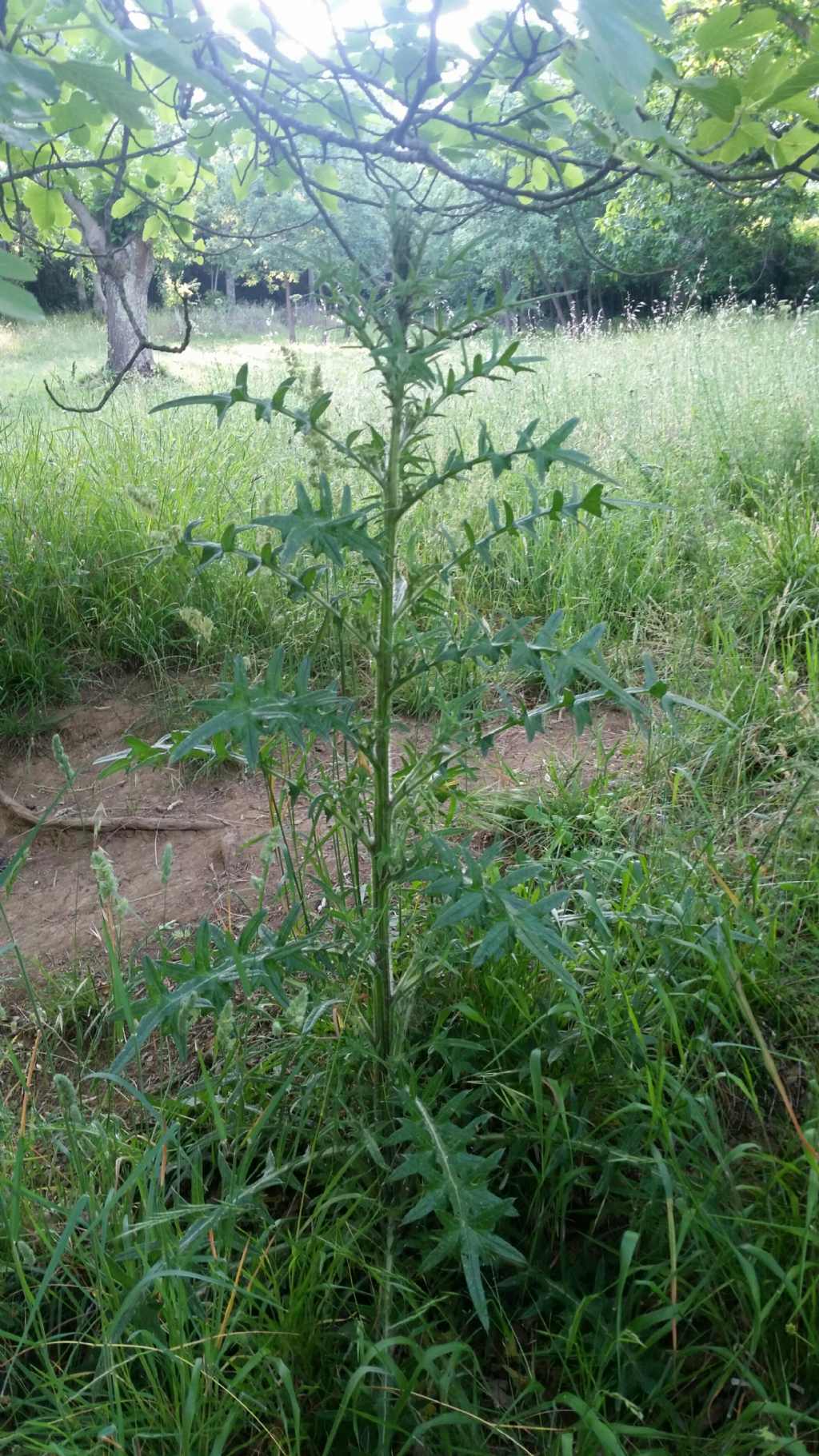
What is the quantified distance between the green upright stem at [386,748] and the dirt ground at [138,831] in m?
0.78

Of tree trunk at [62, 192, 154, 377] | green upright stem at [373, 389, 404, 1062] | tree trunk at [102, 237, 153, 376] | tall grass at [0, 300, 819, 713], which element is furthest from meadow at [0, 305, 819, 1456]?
tree trunk at [102, 237, 153, 376]

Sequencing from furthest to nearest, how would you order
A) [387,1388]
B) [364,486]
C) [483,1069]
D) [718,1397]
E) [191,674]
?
[364,486]
[191,674]
[483,1069]
[718,1397]
[387,1388]

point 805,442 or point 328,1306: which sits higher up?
point 805,442

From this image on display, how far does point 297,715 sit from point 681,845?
3.91 ft

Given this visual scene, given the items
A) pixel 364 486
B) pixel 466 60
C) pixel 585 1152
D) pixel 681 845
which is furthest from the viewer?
pixel 364 486

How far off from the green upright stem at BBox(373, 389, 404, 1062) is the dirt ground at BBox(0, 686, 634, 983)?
30.7 inches

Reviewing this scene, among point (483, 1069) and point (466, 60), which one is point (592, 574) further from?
point (483, 1069)

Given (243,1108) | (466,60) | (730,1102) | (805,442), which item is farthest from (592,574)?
(243,1108)

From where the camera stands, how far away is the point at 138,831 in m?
2.71

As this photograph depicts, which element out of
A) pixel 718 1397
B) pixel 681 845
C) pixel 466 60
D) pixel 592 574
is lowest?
pixel 718 1397

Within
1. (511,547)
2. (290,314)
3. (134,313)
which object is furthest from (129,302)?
(511,547)

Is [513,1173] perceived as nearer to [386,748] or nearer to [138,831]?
[386,748]

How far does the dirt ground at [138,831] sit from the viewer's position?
230cm

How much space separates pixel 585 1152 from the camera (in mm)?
1486
